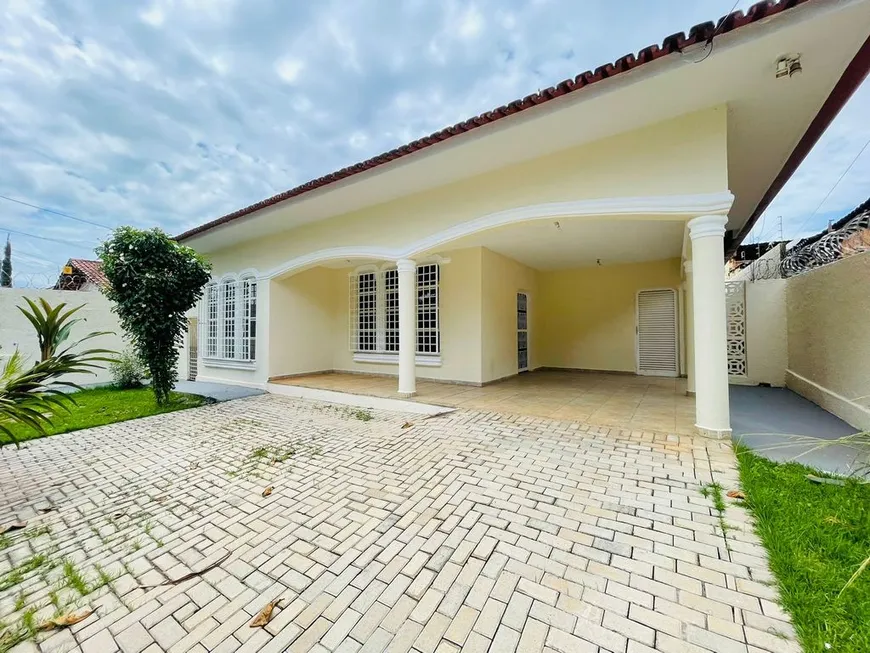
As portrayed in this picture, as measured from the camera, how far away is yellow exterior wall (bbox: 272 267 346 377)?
971 centimetres

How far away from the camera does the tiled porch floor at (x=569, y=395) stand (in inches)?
220

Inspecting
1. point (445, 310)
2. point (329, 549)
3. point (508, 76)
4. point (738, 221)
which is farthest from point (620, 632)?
point (508, 76)

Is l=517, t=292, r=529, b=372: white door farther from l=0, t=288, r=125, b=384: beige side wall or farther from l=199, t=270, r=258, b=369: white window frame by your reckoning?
l=0, t=288, r=125, b=384: beige side wall

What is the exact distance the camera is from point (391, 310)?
10.2m

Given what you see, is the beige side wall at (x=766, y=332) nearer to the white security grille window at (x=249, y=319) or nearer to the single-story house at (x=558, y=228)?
the single-story house at (x=558, y=228)

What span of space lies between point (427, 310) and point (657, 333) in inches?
263

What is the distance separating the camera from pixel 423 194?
6.91 m

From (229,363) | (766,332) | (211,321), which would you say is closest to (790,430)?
(766,332)

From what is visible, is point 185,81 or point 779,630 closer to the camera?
point 779,630

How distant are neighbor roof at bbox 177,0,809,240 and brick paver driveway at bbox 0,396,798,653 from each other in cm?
427

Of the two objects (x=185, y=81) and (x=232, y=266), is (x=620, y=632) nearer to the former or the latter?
(x=232, y=266)

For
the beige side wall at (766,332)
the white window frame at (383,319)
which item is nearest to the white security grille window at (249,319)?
the white window frame at (383,319)

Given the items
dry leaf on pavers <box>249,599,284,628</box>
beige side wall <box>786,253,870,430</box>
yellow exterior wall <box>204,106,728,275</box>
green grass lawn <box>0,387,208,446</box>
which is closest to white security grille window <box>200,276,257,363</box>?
green grass lawn <box>0,387,208,446</box>

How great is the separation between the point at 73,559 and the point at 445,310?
24.5 ft
